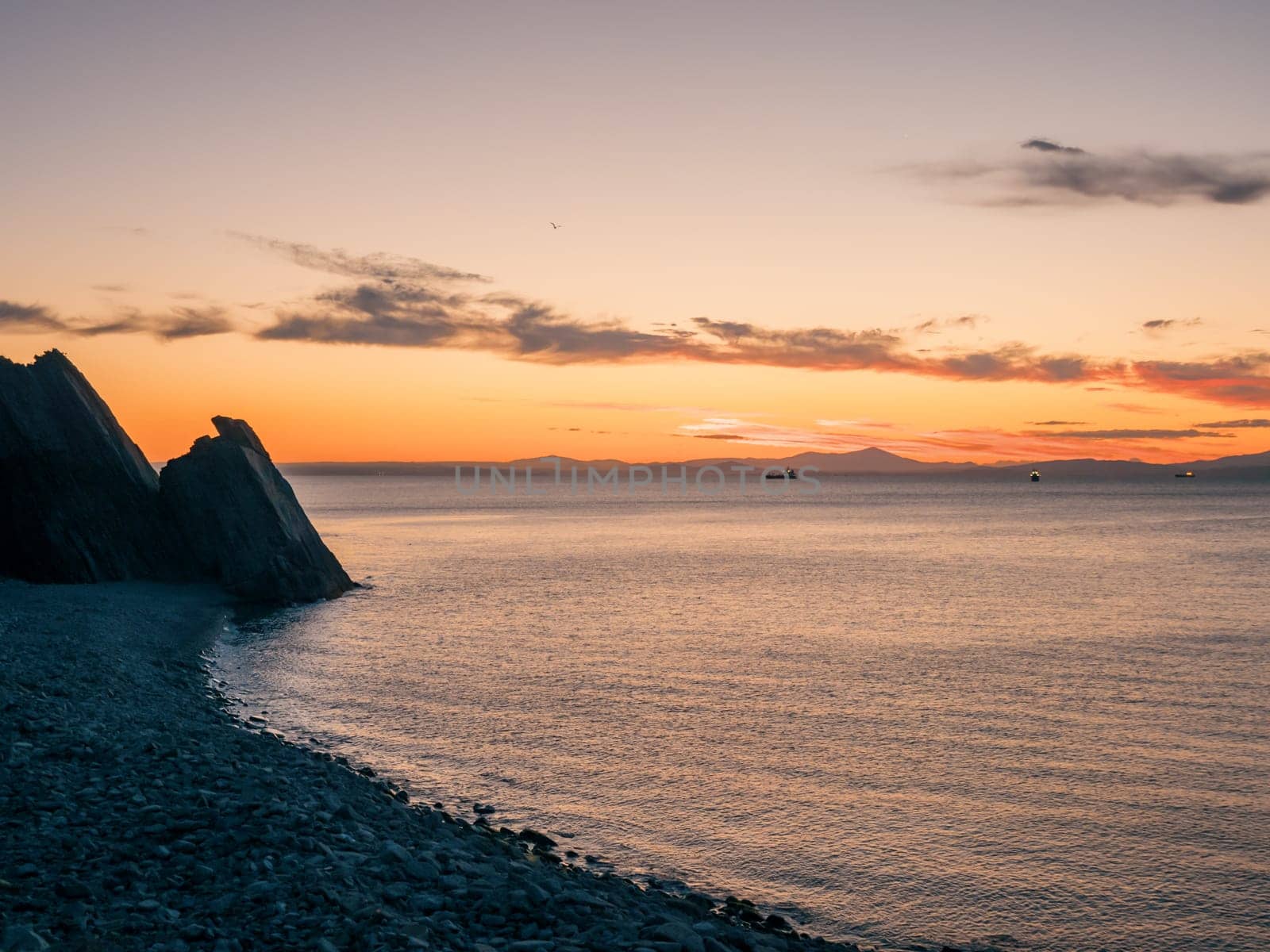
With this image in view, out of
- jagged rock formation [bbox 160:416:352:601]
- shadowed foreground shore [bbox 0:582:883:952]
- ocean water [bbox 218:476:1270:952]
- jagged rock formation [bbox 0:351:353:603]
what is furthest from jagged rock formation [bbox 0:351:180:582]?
shadowed foreground shore [bbox 0:582:883:952]

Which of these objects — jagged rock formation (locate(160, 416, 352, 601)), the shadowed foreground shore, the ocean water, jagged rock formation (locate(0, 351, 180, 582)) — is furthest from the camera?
jagged rock formation (locate(160, 416, 352, 601))

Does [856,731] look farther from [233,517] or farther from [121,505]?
[121,505]

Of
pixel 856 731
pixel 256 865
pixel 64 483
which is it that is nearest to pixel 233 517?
pixel 64 483

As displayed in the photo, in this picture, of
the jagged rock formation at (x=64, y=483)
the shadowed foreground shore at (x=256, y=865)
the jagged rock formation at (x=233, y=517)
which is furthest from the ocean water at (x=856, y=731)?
the jagged rock formation at (x=64, y=483)

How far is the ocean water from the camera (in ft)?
48.6

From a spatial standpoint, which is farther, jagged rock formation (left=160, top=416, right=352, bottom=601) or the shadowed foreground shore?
jagged rock formation (left=160, top=416, right=352, bottom=601)

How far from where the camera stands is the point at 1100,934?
13242 mm

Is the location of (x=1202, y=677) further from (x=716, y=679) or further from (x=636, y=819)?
(x=636, y=819)

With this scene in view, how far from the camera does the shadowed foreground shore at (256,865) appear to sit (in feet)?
34.6

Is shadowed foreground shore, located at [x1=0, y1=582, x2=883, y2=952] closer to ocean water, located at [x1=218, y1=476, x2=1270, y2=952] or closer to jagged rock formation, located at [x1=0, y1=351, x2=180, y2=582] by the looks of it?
ocean water, located at [x1=218, y1=476, x2=1270, y2=952]

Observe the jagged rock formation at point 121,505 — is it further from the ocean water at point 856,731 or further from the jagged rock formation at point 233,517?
the ocean water at point 856,731

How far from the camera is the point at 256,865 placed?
12.1 m

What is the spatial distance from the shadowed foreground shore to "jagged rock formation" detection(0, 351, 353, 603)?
24.6m

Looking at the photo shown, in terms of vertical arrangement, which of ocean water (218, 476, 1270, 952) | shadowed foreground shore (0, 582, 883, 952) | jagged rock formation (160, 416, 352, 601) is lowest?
ocean water (218, 476, 1270, 952)
